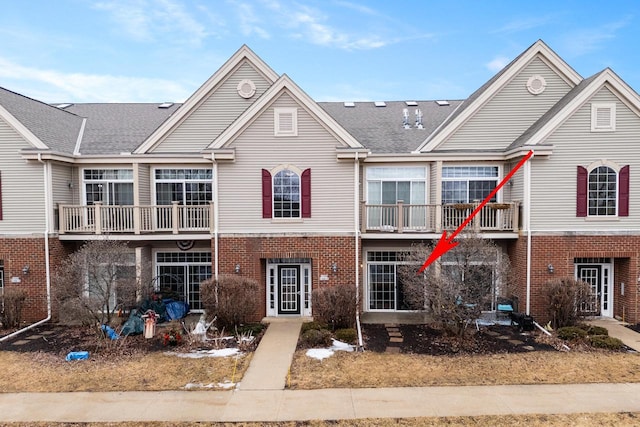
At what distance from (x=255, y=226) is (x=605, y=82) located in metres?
13.4

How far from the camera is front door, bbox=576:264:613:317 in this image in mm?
14844

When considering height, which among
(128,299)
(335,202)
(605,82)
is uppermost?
(605,82)

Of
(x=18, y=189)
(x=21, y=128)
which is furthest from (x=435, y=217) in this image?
(x=21, y=128)

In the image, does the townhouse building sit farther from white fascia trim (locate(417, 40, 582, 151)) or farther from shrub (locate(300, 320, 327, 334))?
shrub (locate(300, 320, 327, 334))

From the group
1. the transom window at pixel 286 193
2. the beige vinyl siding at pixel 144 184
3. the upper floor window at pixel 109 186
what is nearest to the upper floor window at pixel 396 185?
the transom window at pixel 286 193

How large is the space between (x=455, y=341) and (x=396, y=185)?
20.9ft

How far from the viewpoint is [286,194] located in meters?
14.4

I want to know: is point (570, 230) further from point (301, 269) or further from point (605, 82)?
point (301, 269)

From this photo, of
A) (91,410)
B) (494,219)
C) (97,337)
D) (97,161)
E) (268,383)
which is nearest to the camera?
(91,410)

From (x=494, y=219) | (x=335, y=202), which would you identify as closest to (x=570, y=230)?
(x=494, y=219)

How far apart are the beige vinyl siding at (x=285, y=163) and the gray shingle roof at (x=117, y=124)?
529cm

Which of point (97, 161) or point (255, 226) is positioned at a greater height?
point (97, 161)

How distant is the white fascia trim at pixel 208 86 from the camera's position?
617 inches

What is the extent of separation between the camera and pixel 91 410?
8039 millimetres
